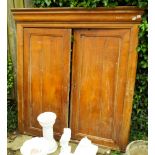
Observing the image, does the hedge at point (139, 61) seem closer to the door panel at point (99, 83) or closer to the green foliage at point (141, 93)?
the green foliage at point (141, 93)

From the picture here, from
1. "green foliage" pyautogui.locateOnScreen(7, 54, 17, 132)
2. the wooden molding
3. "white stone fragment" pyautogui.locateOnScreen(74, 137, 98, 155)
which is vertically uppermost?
the wooden molding

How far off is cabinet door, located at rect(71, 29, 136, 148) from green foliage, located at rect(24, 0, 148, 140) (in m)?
0.19

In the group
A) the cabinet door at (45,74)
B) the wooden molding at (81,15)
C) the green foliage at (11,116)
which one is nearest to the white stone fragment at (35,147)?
the cabinet door at (45,74)

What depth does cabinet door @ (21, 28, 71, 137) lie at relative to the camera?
9.84ft

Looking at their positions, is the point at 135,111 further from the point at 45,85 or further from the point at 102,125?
the point at 45,85

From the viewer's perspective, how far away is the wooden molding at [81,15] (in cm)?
257

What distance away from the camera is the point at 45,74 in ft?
10.3

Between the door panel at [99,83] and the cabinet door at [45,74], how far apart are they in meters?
0.13

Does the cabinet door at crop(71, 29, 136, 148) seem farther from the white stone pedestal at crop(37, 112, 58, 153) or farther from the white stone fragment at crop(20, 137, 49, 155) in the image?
the white stone fragment at crop(20, 137, 49, 155)

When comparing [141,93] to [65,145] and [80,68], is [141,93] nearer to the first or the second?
[80,68]

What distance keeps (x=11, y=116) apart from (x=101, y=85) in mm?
1704

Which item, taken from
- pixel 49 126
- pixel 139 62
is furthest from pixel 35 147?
pixel 139 62

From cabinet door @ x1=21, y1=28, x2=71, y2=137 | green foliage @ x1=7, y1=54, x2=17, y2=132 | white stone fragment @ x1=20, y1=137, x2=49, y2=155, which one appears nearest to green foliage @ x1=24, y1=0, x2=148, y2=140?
cabinet door @ x1=21, y1=28, x2=71, y2=137
